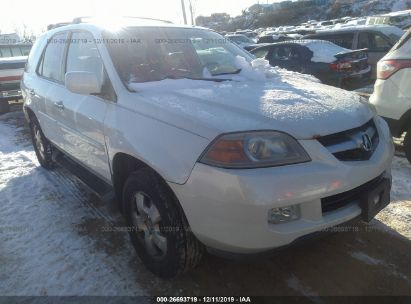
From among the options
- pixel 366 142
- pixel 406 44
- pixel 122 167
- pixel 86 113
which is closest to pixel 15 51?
pixel 86 113

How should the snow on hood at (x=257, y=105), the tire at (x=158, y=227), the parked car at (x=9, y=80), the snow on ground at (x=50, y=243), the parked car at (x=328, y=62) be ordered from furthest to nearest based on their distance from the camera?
the parked car at (x=9, y=80) → the parked car at (x=328, y=62) → the snow on ground at (x=50, y=243) → the tire at (x=158, y=227) → the snow on hood at (x=257, y=105)

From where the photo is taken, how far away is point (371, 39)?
32.6ft

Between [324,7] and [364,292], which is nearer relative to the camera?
[364,292]

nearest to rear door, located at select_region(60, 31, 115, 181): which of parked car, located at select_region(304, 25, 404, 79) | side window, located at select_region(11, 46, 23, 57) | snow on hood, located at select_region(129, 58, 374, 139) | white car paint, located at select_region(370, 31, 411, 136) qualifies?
snow on hood, located at select_region(129, 58, 374, 139)

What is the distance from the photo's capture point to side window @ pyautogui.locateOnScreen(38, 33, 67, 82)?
3975 millimetres

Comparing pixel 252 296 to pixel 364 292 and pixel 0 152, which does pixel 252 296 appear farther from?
pixel 0 152

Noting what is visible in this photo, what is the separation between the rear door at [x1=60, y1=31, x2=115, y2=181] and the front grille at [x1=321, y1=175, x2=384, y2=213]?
1653 millimetres

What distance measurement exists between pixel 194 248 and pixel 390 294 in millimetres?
1267

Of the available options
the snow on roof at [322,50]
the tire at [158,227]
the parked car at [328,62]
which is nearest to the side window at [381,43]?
the parked car at [328,62]

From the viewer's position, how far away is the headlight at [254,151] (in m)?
2.07

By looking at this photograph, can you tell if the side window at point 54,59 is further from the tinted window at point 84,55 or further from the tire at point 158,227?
the tire at point 158,227

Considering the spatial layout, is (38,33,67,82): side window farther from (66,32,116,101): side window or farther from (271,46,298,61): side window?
(271,46,298,61): side window

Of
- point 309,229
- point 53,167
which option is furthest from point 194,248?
point 53,167

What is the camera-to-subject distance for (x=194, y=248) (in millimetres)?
2402
